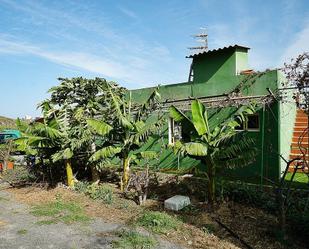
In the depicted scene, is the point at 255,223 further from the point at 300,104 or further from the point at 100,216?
the point at 100,216

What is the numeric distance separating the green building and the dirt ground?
1.83m

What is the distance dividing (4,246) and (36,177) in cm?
754

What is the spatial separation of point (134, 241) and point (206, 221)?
228 centimetres

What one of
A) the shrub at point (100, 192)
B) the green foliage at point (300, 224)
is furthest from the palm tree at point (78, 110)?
the green foliage at point (300, 224)

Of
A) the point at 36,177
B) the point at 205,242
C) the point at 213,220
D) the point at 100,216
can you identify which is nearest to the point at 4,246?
the point at 100,216

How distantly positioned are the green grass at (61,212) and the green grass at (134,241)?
201 cm

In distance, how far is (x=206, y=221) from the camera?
27.3 feet

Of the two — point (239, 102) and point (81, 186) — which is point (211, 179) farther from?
point (81, 186)

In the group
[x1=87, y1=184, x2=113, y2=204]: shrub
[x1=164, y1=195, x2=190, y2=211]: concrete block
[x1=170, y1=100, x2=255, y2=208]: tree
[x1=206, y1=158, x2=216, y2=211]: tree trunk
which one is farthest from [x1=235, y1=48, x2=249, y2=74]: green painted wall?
[x1=87, y1=184, x2=113, y2=204]: shrub

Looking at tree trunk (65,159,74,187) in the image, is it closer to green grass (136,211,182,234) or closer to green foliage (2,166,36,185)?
green foliage (2,166,36,185)

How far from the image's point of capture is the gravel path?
23.2ft

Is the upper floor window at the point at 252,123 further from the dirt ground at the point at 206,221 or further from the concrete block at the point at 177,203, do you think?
the concrete block at the point at 177,203

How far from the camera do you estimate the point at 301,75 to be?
6.84 metres

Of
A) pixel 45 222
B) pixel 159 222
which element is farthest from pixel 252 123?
pixel 45 222
